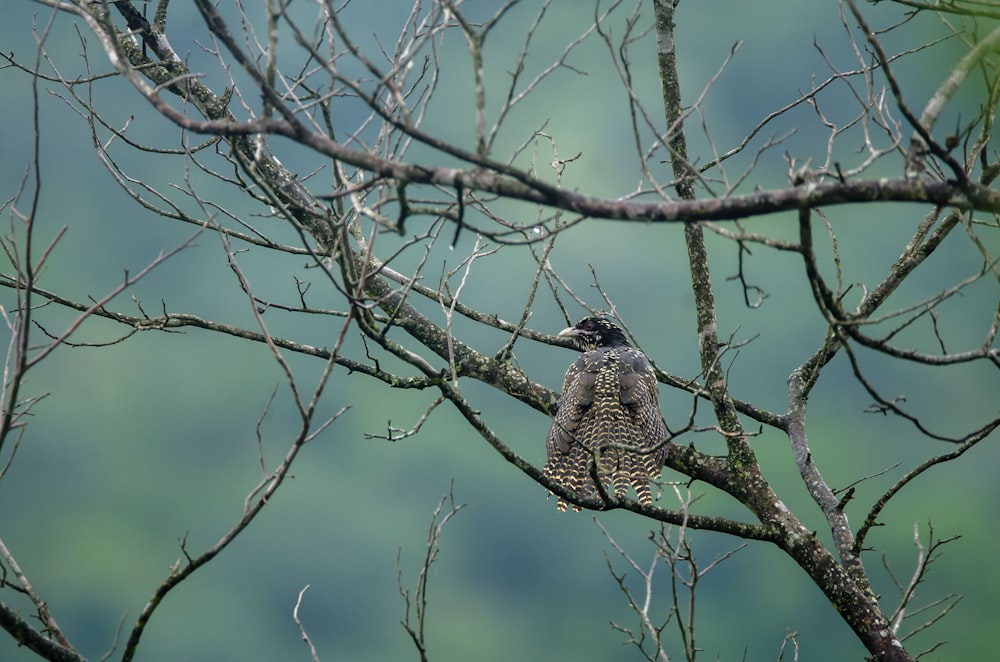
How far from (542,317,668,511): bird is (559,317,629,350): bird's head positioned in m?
0.09

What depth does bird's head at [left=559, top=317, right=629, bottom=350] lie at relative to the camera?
7.82 metres

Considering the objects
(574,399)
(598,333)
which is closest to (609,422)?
(574,399)

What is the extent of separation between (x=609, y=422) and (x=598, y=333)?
1.30m

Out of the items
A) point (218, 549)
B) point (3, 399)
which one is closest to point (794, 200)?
point (218, 549)

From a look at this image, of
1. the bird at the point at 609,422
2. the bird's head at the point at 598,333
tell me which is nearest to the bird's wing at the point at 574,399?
the bird at the point at 609,422

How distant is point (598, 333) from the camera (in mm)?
7883

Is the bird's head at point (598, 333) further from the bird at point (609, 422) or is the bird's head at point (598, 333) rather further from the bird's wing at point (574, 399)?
the bird's wing at point (574, 399)

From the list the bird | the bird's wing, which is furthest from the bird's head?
the bird's wing

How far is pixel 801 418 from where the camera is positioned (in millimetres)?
6578

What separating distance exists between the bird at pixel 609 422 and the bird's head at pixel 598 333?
0.31 feet

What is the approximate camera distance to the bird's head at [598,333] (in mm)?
7820

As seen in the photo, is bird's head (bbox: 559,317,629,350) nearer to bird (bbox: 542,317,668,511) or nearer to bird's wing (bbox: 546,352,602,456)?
bird (bbox: 542,317,668,511)

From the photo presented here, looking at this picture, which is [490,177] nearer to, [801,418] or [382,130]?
[382,130]

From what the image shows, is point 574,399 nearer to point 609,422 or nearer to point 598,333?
point 609,422
